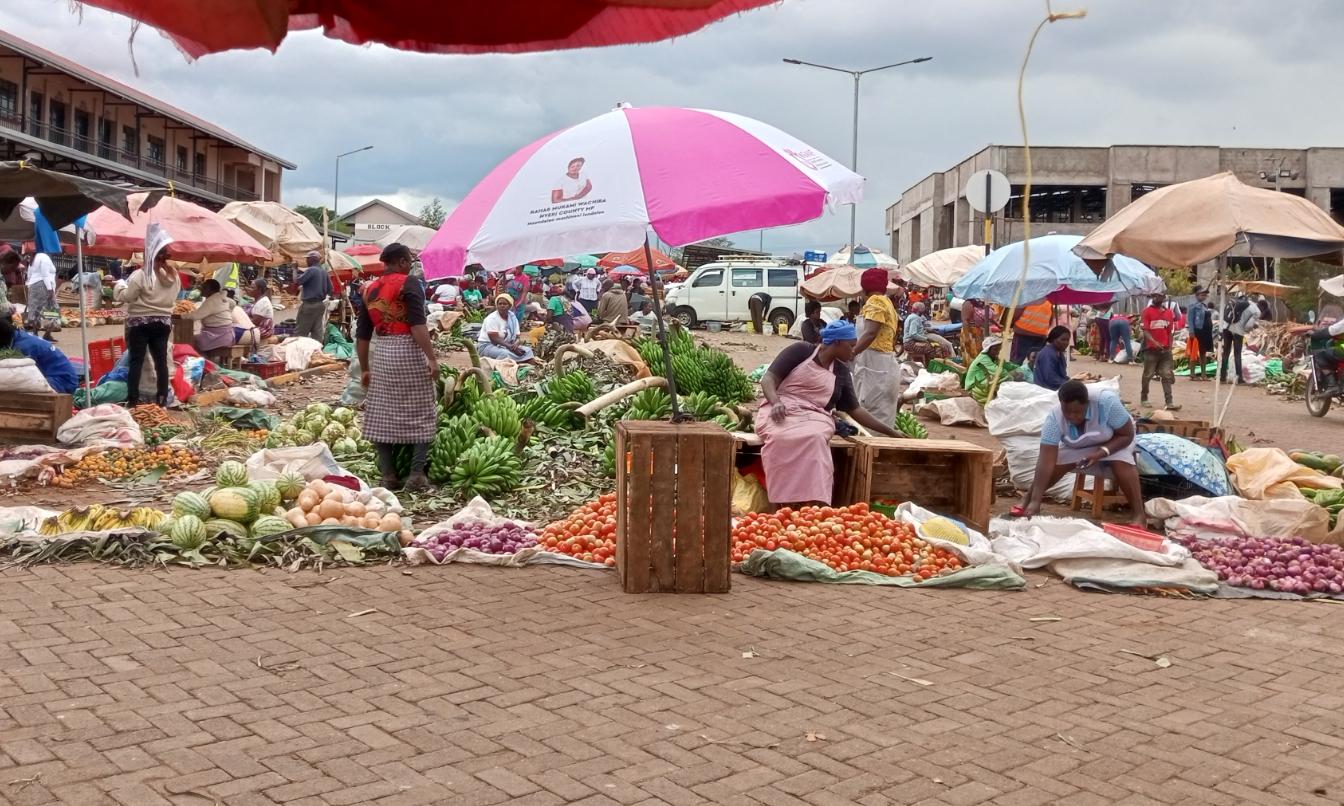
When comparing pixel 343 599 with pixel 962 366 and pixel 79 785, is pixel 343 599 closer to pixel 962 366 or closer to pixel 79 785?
pixel 79 785

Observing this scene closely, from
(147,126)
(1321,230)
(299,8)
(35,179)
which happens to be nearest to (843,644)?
(299,8)

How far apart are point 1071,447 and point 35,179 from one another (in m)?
8.10

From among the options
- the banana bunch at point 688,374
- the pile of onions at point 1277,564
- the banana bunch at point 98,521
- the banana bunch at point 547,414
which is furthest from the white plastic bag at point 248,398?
the pile of onions at point 1277,564

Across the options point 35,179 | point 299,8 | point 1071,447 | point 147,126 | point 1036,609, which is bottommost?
point 1036,609

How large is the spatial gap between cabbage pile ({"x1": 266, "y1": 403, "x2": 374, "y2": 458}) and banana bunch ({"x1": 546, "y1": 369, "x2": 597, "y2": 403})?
1706mm

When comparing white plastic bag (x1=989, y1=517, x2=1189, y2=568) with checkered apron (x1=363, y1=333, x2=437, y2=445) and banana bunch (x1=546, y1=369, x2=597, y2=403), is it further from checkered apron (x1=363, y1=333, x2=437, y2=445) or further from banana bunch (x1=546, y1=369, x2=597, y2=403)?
banana bunch (x1=546, y1=369, x2=597, y2=403)

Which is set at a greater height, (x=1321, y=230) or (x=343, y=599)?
(x=1321, y=230)

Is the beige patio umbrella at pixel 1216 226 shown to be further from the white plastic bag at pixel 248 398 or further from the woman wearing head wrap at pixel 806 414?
the white plastic bag at pixel 248 398

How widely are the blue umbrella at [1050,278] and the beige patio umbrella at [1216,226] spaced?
10.7 feet

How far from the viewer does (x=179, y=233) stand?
43.5 feet

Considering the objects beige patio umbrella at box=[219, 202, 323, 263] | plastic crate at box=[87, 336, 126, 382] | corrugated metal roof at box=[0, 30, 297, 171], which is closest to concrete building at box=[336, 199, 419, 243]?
corrugated metal roof at box=[0, 30, 297, 171]

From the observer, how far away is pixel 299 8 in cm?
239

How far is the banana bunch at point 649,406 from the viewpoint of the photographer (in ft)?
30.9

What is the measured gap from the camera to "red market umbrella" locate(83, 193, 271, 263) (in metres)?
13.2
